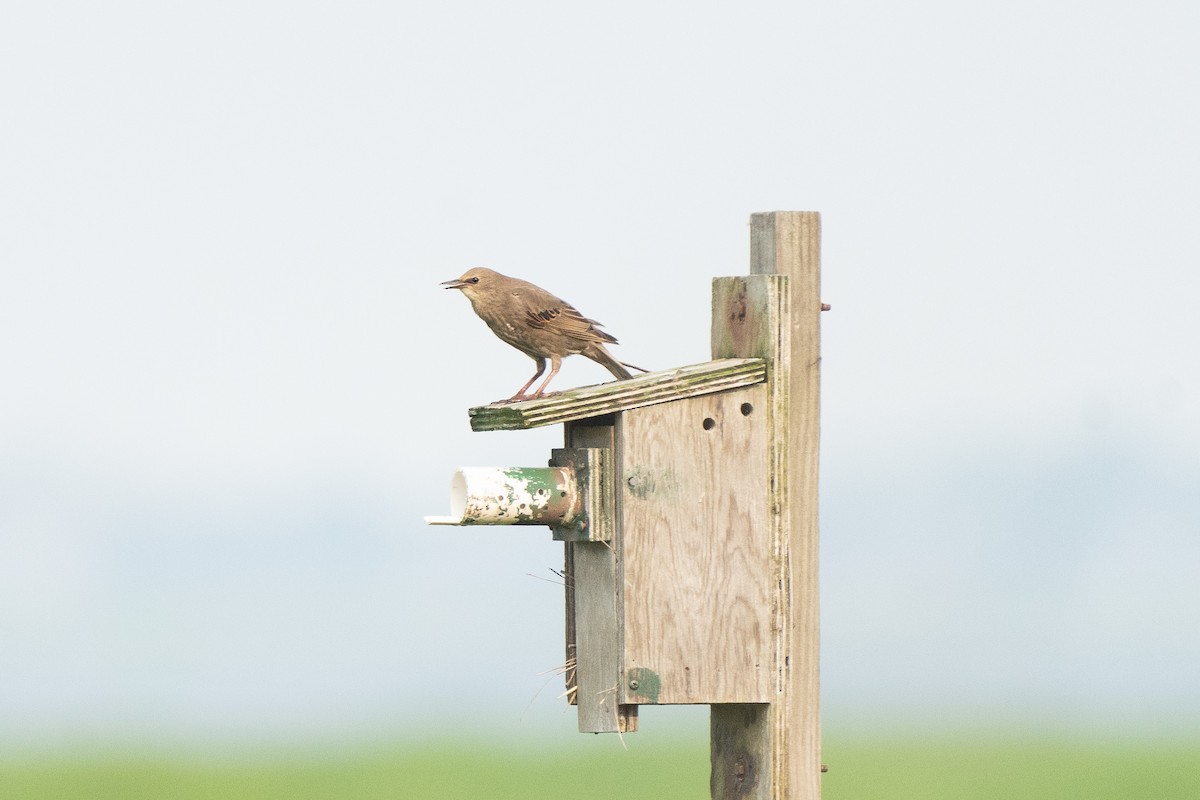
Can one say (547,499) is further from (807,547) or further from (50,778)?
(50,778)

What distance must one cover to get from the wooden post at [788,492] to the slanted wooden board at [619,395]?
156mm

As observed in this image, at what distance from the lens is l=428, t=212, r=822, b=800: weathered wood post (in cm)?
647

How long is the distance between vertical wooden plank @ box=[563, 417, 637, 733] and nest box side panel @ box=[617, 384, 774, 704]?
0.20 ft

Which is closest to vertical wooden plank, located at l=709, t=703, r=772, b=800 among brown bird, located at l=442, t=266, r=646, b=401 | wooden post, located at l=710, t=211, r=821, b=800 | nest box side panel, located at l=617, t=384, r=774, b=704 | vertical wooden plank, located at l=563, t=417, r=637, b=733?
wooden post, located at l=710, t=211, r=821, b=800

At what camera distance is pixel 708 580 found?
657 centimetres

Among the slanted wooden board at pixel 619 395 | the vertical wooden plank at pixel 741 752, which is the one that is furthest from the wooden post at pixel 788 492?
the slanted wooden board at pixel 619 395

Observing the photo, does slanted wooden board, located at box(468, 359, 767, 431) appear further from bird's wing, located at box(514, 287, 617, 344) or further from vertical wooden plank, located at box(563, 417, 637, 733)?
bird's wing, located at box(514, 287, 617, 344)

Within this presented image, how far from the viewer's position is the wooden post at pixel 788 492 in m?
6.67

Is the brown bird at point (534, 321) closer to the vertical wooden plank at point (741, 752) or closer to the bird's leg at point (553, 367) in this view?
the bird's leg at point (553, 367)

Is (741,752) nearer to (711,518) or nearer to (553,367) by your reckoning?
(711,518)

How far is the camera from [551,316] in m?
7.21

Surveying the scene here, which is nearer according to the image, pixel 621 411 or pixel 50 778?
pixel 621 411

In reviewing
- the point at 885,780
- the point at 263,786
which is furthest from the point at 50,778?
the point at 885,780

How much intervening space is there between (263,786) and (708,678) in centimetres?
742
